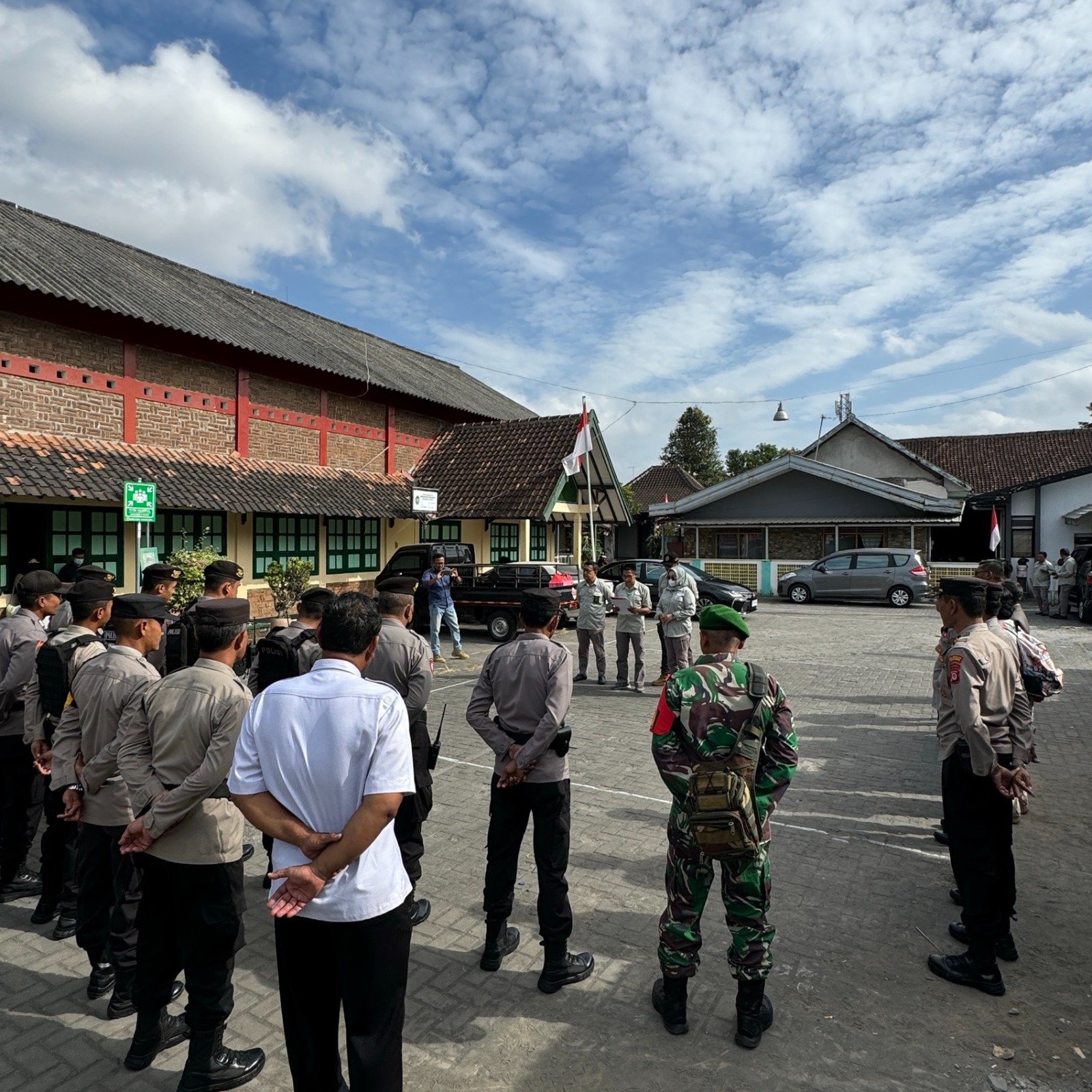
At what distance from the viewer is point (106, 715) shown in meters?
3.34

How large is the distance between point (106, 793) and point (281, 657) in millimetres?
1226

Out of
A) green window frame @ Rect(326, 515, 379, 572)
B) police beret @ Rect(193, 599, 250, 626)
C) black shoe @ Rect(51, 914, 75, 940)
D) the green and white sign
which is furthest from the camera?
green window frame @ Rect(326, 515, 379, 572)

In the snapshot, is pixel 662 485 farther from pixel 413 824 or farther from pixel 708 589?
pixel 413 824

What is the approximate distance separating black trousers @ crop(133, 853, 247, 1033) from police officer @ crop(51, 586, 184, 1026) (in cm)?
39

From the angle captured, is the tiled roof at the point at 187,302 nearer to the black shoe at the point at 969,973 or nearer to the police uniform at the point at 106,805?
the police uniform at the point at 106,805

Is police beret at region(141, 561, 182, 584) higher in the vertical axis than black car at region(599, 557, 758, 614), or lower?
higher

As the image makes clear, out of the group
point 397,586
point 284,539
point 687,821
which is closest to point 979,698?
point 687,821

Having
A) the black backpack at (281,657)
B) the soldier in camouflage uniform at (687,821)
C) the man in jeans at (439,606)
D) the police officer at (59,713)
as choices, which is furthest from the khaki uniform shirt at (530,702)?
the man in jeans at (439,606)

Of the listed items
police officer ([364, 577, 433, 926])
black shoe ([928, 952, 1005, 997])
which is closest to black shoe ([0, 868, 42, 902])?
police officer ([364, 577, 433, 926])

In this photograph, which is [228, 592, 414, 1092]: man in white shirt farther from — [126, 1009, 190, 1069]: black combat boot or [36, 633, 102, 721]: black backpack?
[36, 633, 102, 721]: black backpack

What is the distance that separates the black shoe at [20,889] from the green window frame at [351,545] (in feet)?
44.4

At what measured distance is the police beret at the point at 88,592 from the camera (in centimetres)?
394

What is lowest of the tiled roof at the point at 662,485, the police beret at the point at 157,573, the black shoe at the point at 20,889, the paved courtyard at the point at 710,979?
the paved courtyard at the point at 710,979

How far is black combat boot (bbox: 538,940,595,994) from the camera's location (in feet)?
11.1
